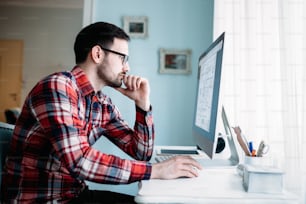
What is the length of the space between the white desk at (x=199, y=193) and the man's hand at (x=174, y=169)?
2 cm

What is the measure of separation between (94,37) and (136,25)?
3.29 ft

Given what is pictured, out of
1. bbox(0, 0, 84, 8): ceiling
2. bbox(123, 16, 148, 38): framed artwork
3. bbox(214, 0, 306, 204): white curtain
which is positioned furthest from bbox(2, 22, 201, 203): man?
bbox(0, 0, 84, 8): ceiling

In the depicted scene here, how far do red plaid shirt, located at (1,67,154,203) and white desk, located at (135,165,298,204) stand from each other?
8 cm

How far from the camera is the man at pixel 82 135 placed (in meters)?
0.76

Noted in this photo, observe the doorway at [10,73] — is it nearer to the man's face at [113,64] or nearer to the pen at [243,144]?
the man's face at [113,64]

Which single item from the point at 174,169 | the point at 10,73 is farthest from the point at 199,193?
the point at 10,73

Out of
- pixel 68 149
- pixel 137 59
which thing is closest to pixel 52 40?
pixel 137 59

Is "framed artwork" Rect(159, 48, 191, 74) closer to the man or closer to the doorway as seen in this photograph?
the man

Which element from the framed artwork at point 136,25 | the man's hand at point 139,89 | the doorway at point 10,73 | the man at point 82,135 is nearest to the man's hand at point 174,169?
the man at point 82,135

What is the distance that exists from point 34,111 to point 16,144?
16 centimetres

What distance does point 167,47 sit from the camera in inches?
80.5

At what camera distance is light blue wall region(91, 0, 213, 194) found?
2025 millimetres

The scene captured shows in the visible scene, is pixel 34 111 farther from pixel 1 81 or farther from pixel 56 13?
pixel 1 81

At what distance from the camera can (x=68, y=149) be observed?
750 millimetres
